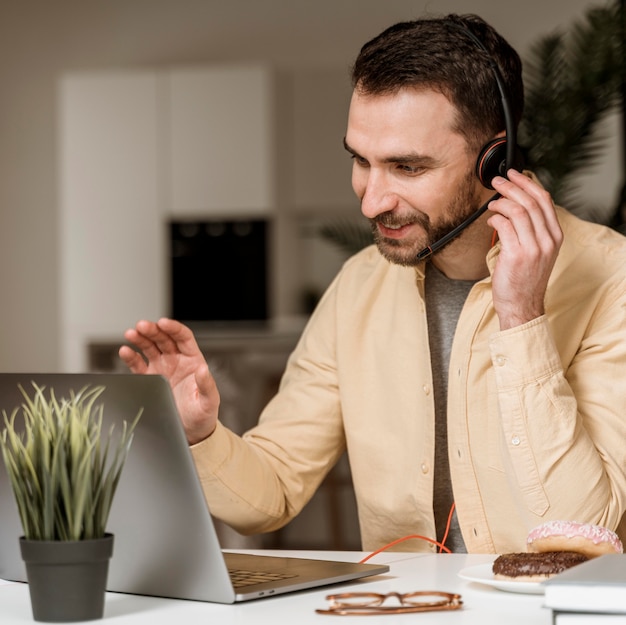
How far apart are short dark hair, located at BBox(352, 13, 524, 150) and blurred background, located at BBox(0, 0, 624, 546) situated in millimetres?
3953

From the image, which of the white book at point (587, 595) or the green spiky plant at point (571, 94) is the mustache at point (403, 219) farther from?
the green spiky plant at point (571, 94)

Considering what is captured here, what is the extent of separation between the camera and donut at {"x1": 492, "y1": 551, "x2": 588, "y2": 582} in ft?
3.32

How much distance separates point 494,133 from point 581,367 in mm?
371

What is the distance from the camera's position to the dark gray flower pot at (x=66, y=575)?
89 cm

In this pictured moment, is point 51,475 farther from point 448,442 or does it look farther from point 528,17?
point 528,17

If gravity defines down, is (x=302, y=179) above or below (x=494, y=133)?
above

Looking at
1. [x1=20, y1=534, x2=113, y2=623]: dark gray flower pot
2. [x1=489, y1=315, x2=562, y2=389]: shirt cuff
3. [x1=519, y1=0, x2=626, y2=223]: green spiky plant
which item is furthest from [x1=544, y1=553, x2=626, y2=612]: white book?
[x1=519, y1=0, x2=626, y2=223]: green spiky plant

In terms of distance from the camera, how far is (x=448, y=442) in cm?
160

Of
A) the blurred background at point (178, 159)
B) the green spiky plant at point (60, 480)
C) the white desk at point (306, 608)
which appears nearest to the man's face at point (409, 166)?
the white desk at point (306, 608)

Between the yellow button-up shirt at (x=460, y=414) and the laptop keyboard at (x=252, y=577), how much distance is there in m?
0.35

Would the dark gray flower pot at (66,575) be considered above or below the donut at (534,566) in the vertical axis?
above

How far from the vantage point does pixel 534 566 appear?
3.34ft

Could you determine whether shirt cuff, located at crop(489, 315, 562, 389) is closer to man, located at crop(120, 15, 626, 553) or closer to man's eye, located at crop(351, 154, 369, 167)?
man, located at crop(120, 15, 626, 553)

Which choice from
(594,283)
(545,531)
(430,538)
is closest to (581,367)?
(594,283)
